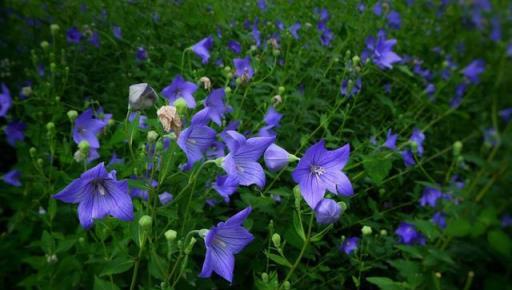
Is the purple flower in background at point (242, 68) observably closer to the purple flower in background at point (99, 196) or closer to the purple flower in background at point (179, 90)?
the purple flower in background at point (179, 90)

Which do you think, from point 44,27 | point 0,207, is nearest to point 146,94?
point 0,207

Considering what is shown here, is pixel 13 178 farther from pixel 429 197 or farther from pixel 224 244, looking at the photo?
pixel 429 197

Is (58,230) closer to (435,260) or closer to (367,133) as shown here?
(435,260)

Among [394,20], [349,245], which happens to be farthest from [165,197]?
[394,20]

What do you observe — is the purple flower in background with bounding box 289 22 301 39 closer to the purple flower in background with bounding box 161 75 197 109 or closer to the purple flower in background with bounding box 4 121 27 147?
the purple flower in background with bounding box 161 75 197 109

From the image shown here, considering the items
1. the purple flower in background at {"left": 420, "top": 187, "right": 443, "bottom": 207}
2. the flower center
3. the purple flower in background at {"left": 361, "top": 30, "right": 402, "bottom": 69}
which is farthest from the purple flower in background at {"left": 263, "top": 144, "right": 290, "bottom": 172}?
the purple flower in background at {"left": 361, "top": 30, "right": 402, "bottom": 69}

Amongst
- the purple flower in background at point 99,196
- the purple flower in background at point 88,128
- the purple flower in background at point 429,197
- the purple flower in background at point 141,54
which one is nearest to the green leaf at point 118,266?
the purple flower in background at point 99,196
